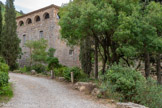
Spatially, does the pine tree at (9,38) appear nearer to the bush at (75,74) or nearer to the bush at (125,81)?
the bush at (75,74)

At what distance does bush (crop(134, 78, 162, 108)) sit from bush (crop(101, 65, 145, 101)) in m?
0.20

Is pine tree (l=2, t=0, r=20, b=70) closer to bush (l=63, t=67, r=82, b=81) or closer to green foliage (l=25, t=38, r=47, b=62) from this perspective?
green foliage (l=25, t=38, r=47, b=62)

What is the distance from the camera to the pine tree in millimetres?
16417

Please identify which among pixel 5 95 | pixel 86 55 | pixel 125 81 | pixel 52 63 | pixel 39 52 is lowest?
pixel 5 95

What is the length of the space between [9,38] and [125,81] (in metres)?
14.0

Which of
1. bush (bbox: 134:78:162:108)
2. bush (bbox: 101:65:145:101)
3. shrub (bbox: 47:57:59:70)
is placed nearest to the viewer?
bush (bbox: 134:78:162:108)

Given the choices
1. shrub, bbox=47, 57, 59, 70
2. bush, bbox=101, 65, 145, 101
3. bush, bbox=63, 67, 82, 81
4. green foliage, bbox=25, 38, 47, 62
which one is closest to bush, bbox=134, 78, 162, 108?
bush, bbox=101, 65, 145, 101

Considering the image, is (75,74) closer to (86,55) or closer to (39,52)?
(86,55)

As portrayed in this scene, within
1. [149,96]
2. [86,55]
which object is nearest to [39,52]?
[86,55]

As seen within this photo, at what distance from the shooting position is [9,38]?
16.5m

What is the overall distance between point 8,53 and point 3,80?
11.4 meters

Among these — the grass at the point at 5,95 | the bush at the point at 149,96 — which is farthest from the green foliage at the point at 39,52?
the bush at the point at 149,96

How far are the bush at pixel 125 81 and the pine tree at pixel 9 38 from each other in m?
12.9

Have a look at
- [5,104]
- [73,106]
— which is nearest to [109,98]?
[73,106]
